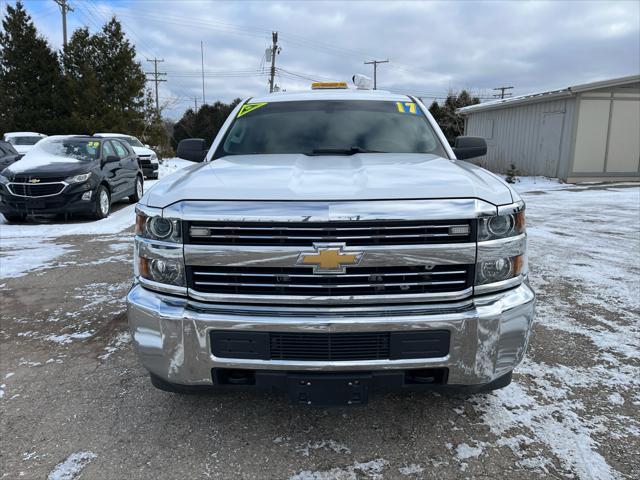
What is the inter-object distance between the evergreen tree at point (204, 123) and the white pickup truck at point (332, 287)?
47.8m

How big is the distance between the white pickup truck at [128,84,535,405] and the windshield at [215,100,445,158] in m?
1.19

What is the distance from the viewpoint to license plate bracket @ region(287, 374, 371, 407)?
2.15 metres

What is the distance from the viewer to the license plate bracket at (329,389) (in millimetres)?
2150

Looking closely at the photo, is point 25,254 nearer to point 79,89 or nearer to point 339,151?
point 339,151

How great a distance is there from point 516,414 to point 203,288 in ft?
6.26

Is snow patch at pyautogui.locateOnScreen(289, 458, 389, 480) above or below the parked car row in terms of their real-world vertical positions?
below

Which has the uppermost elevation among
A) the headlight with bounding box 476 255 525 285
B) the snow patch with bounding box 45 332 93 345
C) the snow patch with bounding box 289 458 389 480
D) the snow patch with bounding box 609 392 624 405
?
the headlight with bounding box 476 255 525 285

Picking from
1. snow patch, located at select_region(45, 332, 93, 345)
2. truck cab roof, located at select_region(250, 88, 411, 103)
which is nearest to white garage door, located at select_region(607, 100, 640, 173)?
truck cab roof, located at select_region(250, 88, 411, 103)

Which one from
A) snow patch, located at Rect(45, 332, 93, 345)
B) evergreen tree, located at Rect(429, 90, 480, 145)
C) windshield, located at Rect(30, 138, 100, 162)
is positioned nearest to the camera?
snow patch, located at Rect(45, 332, 93, 345)

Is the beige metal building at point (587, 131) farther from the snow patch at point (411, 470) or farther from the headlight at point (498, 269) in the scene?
the snow patch at point (411, 470)

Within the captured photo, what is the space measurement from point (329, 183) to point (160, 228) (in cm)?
86

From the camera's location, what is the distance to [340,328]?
209cm

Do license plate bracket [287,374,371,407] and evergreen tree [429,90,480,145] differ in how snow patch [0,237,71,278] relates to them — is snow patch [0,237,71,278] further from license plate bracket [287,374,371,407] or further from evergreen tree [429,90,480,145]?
evergreen tree [429,90,480,145]

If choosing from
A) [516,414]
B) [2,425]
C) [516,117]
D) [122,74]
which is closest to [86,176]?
[2,425]
